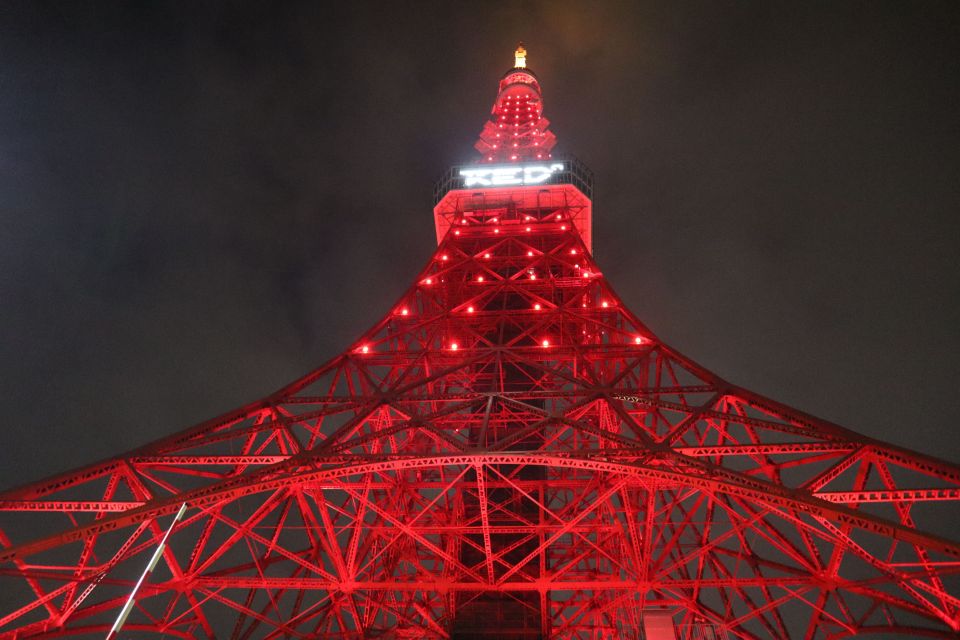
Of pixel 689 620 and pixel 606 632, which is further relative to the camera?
pixel 606 632

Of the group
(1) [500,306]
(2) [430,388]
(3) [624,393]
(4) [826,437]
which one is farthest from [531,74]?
(4) [826,437]

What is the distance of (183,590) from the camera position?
11258 mm

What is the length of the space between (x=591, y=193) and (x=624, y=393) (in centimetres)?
1381

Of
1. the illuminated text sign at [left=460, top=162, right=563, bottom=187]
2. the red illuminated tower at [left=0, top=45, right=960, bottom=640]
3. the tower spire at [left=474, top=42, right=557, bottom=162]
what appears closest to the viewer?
the red illuminated tower at [left=0, top=45, right=960, bottom=640]

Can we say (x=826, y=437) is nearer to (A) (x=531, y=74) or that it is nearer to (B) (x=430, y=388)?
(B) (x=430, y=388)

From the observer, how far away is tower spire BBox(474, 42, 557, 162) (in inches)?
1134

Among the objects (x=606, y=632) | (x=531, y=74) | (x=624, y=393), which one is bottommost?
(x=606, y=632)

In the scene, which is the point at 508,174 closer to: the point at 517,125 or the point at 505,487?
the point at 517,125

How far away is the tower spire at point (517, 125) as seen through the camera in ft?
94.5

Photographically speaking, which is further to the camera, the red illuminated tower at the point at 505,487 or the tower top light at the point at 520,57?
the tower top light at the point at 520,57

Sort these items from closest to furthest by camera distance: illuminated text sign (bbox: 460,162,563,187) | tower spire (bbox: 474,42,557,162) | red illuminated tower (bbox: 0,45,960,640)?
red illuminated tower (bbox: 0,45,960,640), illuminated text sign (bbox: 460,162,563,187), tower spire (bbox: 474,42,557,162)

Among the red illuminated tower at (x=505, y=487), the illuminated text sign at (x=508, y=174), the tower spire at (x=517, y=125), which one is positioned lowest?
the red illuminated tower at (x=505, y=487)

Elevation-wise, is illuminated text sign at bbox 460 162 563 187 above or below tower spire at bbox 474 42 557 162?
below

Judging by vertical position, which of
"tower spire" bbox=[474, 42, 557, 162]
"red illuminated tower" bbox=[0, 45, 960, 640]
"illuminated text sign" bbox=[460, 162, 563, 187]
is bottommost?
"red illuminated tower" bbox=[0, 45, 960, 640]
